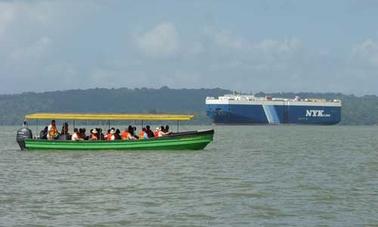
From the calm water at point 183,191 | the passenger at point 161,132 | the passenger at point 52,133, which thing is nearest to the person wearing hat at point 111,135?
the calm water at point 183,191

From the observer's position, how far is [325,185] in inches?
1193

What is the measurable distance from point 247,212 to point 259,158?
2402 cm

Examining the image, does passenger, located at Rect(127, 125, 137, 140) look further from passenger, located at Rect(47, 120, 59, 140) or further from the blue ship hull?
the blue ship hull

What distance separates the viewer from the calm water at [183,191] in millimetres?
22328

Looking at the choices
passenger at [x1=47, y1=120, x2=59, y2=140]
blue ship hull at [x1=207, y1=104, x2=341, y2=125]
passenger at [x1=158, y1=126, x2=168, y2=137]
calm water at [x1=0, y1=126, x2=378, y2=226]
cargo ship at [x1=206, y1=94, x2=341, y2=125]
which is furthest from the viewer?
blue ship hull at [x1=207, y1=104, x2=341, y2=125]

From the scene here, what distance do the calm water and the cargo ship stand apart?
439ft

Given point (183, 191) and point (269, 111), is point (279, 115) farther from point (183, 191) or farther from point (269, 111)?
point (183, 191)

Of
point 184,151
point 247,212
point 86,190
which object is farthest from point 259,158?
point 247,212

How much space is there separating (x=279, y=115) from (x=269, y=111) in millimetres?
3071

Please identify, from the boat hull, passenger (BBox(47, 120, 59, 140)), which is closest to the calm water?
the boat hull

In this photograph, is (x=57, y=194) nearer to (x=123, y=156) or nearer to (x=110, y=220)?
(x=110, y=220)

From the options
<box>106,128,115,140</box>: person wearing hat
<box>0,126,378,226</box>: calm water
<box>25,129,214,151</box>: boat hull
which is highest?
<box>106,128,115,140</box>: person wearing hat

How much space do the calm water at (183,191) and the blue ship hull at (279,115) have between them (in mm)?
134870

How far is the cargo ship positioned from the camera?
589 feet
